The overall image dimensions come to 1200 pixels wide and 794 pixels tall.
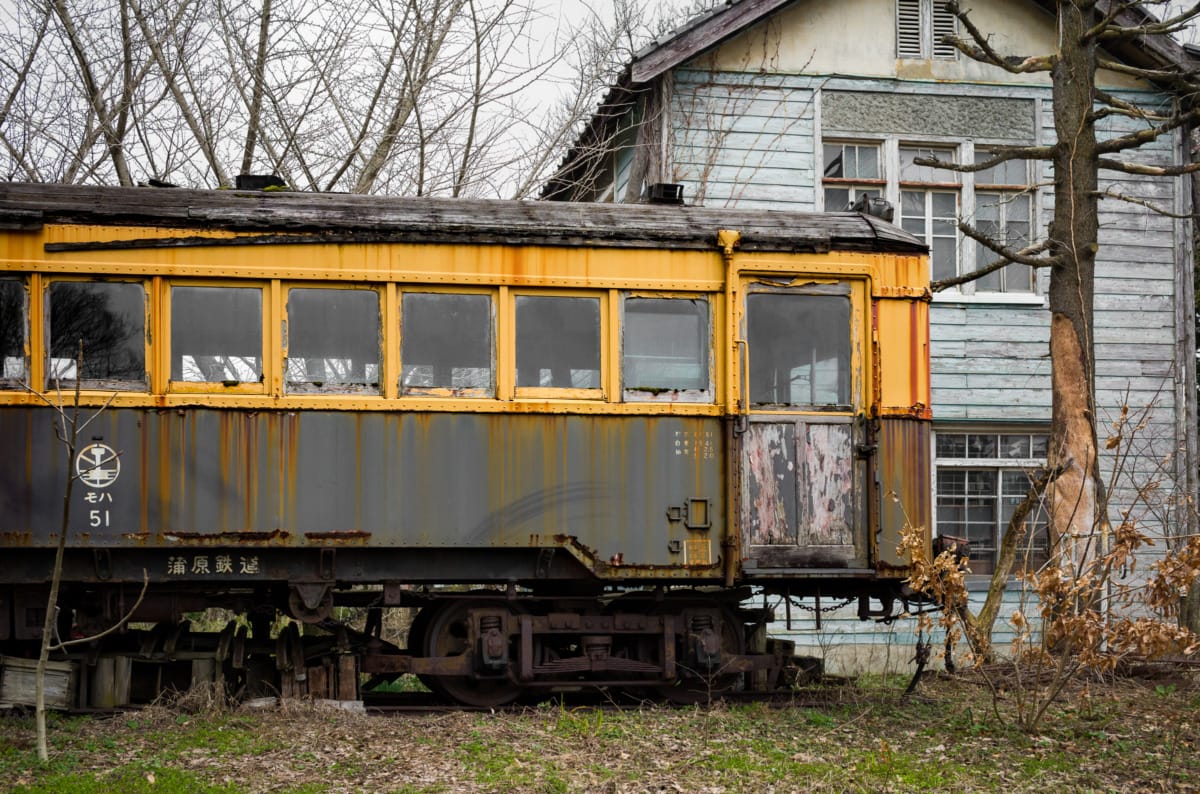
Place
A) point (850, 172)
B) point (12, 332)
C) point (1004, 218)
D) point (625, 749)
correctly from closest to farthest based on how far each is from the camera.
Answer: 1. point (625, 749)
2. point (12, 332)
3. point (850, 172)
4. point (1004, 218)

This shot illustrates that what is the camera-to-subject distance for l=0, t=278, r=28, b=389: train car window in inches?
328

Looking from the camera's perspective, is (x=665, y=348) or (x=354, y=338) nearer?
(x=354, y=338)

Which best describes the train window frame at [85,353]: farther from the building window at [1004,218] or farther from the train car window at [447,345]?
the building window at [1004,218]

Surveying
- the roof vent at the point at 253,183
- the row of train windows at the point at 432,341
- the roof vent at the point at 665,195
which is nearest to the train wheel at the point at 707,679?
the row of train windows at the point at 432,341

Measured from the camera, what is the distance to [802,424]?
357 inches

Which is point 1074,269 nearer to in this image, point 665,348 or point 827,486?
point 827,486

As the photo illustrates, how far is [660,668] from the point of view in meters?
9.15

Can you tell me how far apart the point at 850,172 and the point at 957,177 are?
1.32 meters

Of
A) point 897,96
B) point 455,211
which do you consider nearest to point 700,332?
point 455,211

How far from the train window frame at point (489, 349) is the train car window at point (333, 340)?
0.16m

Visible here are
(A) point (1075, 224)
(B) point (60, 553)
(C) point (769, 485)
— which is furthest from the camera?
(A) point (1075, 224)

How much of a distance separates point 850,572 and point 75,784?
202 inches

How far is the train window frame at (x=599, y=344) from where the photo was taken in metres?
8.82

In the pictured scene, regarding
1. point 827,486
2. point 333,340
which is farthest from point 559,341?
point 827,486
